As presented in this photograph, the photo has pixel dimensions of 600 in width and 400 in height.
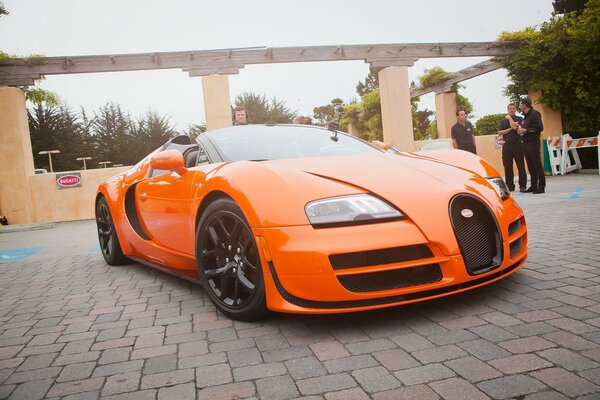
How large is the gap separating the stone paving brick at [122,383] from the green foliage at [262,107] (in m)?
39.1

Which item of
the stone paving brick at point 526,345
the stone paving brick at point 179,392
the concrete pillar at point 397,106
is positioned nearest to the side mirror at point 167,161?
the stone paving brick at point 179,392

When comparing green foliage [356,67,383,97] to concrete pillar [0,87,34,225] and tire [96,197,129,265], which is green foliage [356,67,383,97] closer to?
concrete pillar [0,87,34,225]

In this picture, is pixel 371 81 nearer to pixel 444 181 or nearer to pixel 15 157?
pixel 15 157

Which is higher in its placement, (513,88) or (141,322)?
(513,88)

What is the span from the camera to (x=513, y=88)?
14.6 meters

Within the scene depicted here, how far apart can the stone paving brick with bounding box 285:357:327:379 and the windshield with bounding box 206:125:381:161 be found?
1380 mm

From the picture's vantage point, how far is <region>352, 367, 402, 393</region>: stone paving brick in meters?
1.65

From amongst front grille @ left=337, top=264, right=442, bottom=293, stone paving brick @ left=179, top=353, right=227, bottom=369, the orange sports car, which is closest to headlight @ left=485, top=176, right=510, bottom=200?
the orange sports car

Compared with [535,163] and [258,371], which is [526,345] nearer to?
[258,371]

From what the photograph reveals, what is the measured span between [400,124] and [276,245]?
12374mm

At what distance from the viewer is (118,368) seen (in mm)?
2035

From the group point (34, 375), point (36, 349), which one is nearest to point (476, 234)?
point (34, 375)

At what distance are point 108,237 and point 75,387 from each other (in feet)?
9.89

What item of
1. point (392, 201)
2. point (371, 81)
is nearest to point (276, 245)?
point (392, 201)
